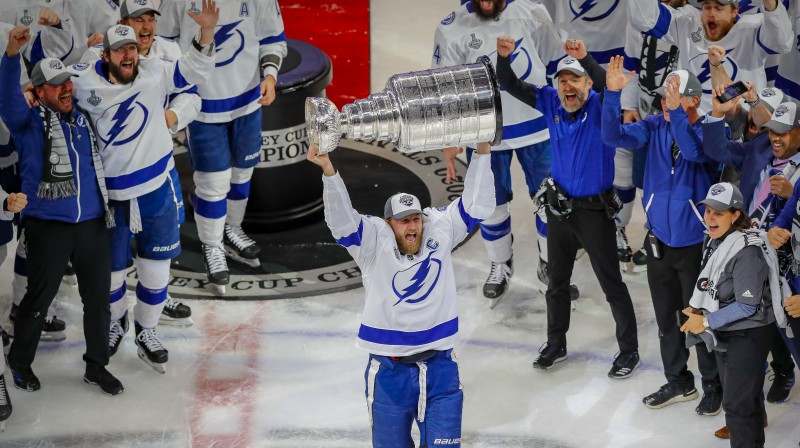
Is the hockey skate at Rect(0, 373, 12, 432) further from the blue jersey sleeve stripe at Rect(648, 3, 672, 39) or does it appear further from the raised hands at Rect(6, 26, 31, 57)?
the blue jersey sleeve stripe at Rect(648, 3, 672, 39)

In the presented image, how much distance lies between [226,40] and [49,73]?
1440mm

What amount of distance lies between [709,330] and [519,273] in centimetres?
216

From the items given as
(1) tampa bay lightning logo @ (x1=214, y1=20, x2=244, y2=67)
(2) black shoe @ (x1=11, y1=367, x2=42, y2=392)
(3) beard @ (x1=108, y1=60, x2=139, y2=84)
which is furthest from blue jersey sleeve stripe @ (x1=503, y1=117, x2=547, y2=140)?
(2) black shoe @ (x1=11, y1=367, x2=42, y2=392)

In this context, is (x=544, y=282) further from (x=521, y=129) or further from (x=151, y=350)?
(x=151, y=350)

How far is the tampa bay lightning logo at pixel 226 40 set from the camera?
6977 millimetres

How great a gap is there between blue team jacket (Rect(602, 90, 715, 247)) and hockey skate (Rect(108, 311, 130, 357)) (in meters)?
2.53

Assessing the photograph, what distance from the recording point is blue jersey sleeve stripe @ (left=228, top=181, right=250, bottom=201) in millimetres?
7433

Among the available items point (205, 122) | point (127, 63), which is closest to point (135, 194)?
point (127, 63)

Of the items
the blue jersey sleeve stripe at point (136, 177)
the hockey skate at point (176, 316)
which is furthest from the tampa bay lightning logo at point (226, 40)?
the hockey skate at point (176, 316)

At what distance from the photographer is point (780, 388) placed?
239 inches

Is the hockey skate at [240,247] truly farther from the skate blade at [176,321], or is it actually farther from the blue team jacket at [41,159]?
the blue team jacket at [41,159]

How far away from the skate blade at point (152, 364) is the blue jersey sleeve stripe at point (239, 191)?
1.25 meters

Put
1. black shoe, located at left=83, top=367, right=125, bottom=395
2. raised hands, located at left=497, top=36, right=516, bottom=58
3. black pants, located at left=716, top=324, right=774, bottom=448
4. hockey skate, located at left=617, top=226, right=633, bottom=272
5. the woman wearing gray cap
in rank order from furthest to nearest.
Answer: hockey skate, located at left=617, top=226, right=633, bottom=272
black shoe, located at left=83, top=367, right=125, bottom=395
raised hands, located at left=497, top=36, right=516, bottom=58
black pants, located at left=716, top=324, right=774, bottom=448
the woman wearing gray cap

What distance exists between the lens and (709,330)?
5.31 metres
